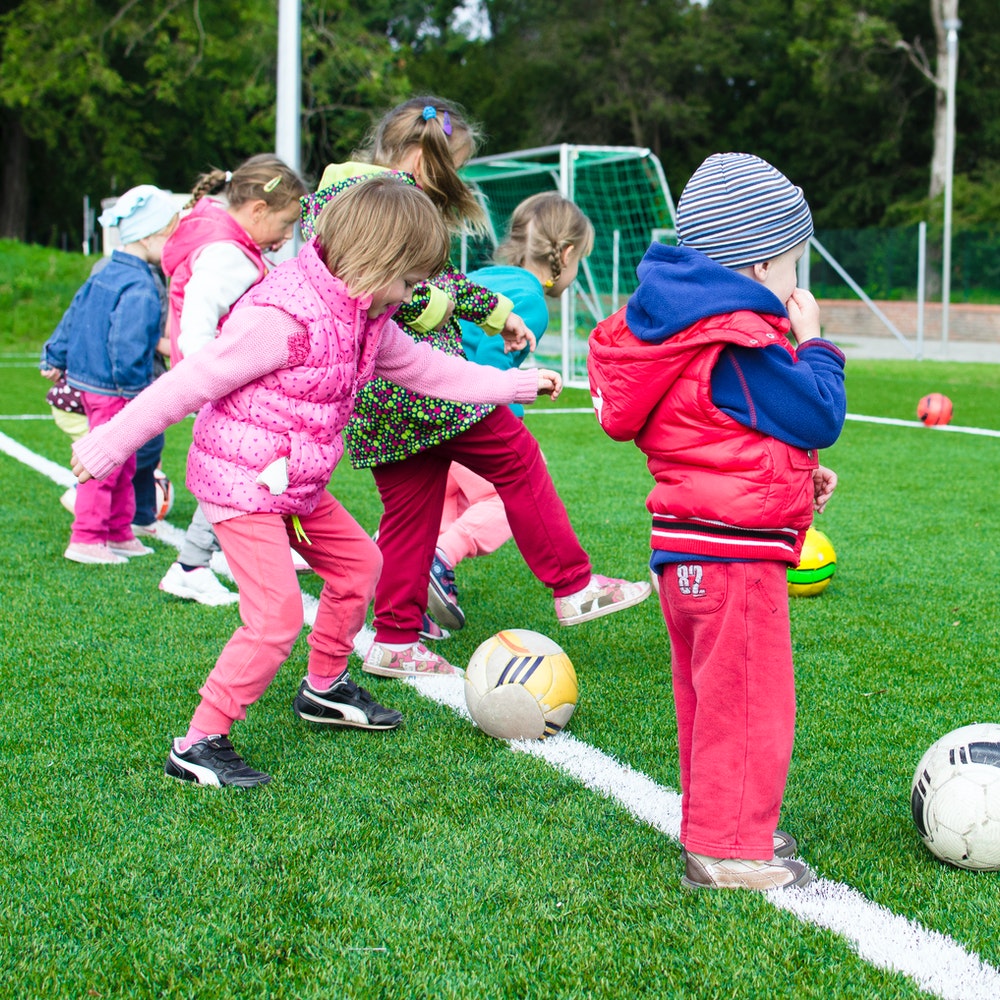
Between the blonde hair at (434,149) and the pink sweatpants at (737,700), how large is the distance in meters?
1.93

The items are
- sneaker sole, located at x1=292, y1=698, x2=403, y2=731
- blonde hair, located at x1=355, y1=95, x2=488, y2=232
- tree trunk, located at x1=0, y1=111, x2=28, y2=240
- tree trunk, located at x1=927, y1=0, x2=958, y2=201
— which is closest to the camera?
sneaker sole, located at x1=292, y1=698, x2=403, y2=731

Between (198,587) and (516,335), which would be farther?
(198,587)

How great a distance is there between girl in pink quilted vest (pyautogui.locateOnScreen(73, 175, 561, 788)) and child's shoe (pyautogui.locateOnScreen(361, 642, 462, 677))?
885 millimetres

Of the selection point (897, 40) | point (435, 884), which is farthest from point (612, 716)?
point (897, 40)

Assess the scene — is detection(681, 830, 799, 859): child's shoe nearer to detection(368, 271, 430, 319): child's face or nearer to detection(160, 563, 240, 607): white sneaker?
detection(368, 271, 430, 319): child's face

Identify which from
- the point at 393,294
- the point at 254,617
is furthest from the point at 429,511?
the point at 393,294

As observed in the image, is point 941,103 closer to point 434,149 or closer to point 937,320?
point 937,320

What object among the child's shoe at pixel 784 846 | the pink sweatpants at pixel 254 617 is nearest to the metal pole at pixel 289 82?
the pink sweatpants at pixel 254 617

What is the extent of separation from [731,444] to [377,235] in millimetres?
1149

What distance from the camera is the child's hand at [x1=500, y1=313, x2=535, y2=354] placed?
4105mm

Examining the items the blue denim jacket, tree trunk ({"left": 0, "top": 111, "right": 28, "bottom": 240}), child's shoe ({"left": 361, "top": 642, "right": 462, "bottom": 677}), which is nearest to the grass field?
child's shoe ({"left": 361, "top": 642, "right": 462, "bottom": 677})

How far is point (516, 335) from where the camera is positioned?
4184mm

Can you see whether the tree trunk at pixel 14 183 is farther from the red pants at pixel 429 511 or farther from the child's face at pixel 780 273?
the child's face at pixel 780 273

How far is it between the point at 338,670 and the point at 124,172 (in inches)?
1237
